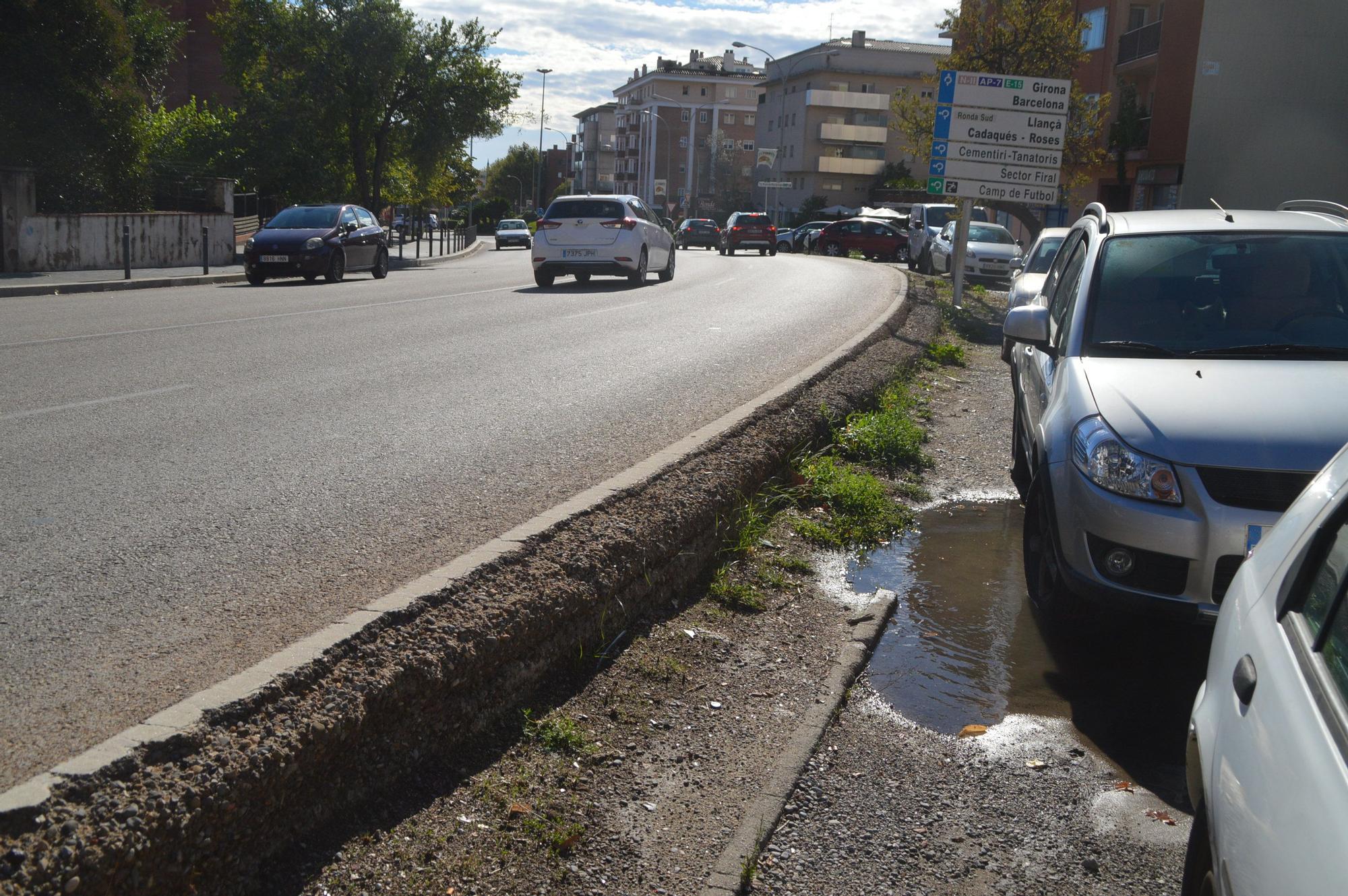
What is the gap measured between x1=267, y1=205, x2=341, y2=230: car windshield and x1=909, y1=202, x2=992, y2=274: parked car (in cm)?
1672

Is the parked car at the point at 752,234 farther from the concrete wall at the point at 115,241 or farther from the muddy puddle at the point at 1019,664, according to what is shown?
the muddy puddle at the point at 1019,664

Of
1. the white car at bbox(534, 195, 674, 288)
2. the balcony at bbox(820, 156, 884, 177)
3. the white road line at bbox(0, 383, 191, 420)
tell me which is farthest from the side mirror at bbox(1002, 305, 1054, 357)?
the balcony at bbox(820, 156, 884, 177)

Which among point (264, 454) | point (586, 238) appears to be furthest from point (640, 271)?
point (264, 454)

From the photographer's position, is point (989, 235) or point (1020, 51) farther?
point (989, 235)

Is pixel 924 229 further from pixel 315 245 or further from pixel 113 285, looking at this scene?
pixel 113 285

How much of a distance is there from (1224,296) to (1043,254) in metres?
8.84

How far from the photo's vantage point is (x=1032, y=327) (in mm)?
5980

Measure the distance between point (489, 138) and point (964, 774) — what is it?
136 ft

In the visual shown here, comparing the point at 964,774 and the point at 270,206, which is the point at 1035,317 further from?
the point at 270,206

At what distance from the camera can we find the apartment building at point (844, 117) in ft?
272

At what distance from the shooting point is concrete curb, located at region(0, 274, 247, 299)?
19.6 m

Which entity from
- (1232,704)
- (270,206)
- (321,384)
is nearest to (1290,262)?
(1232,704)

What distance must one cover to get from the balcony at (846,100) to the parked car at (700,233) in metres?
28.0

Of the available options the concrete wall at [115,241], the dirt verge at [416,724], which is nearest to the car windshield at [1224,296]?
the dirt verge at [416,724]
